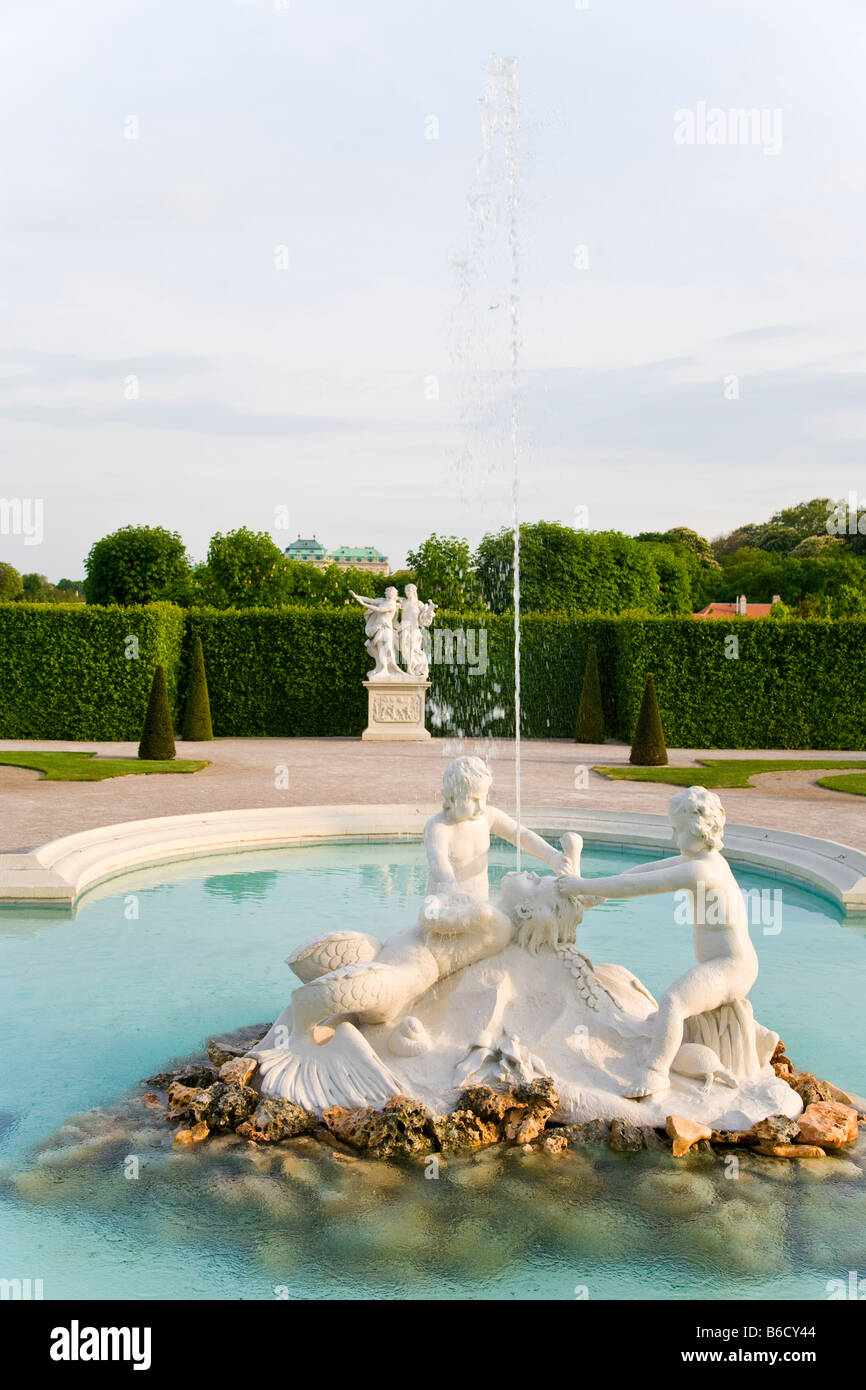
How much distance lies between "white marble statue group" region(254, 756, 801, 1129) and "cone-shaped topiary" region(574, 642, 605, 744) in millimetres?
18621

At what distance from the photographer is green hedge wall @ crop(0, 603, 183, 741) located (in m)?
23.0

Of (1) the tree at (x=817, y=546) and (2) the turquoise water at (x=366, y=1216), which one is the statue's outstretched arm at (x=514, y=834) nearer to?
(2) the turquoise water at (x=366, y=1216)

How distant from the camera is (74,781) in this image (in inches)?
639

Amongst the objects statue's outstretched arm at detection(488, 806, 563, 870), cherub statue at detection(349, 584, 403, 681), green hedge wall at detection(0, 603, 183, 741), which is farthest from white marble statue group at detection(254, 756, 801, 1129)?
cherub statue at detection(349, 584, 403, 681)

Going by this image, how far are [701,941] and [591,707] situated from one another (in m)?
19.0

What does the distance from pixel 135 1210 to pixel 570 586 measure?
4169 centimetres

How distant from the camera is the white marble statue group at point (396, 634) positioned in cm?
2470

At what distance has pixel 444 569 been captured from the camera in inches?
1758

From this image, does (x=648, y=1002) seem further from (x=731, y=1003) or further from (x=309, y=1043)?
(x=309, y=1043)

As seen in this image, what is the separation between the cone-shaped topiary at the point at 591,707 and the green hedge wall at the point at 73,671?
8660 mm

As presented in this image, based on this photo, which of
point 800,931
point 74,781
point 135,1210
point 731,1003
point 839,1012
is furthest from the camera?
point 74,781

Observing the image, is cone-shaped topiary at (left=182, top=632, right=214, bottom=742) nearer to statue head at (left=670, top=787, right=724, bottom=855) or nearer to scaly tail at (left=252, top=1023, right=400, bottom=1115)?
scaly tail at (left=252, top=1023, right=400, bottom=1115)
